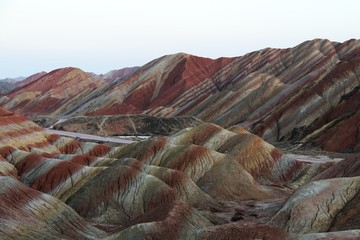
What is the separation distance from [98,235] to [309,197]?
50.4 ft

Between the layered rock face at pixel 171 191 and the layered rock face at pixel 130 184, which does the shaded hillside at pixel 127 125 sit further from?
the layered rock face at pixel 130 184

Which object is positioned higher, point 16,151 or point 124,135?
point 16,151

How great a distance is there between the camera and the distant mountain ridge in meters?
90.6

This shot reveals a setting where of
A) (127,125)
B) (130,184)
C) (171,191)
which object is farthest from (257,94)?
(171,191)

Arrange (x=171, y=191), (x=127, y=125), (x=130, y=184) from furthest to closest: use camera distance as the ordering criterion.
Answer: (x=127, y=125)
(x=130, y=184)
(x=171, y=191)

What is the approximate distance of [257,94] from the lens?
12362cm

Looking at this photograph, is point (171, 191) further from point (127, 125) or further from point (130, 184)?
point (127, 125)

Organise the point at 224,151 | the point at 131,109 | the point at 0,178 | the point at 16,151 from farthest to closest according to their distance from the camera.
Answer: the point at 131,109, the point at 224,151, the point at 16,151, the point at 0,178

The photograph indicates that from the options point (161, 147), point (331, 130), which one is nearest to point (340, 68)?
point (331, 130)

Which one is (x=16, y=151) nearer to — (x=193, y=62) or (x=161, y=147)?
(x=161, y=147)

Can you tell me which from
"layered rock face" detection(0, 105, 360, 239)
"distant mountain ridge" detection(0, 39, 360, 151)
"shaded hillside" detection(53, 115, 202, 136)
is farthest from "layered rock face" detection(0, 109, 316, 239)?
"shaded hillside" detection(53, 115, 202, 136)

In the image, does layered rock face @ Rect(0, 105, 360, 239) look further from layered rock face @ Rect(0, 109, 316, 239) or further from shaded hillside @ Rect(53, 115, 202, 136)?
shaded hillside @ Rect(53, 115, 202, 136)

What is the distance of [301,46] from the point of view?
157250 millimetres

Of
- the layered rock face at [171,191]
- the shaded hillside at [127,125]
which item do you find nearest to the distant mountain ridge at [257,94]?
the shaded hillside at [127,125]
